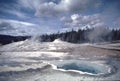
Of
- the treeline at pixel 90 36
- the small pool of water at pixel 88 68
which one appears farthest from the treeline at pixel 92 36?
the small pool of water at pixel 88 68

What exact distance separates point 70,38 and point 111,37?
14461 mm

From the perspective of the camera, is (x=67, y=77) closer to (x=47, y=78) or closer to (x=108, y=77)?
(x=47, y=78)

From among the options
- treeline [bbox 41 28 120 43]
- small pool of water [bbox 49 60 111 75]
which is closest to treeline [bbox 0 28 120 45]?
treeline [bbox 41 28 120 43]

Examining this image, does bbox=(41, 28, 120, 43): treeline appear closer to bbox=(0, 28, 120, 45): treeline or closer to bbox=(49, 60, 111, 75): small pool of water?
bbox=(0, 28, 120, 45): treeline

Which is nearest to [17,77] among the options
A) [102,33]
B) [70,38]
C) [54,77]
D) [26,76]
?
[26,76]

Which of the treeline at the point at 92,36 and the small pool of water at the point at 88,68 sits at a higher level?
the treeline at the point at 92,36

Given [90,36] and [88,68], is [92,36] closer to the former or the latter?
[90,36]

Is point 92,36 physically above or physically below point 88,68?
above

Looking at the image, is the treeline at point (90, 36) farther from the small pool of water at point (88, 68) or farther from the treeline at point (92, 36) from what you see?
the small pool of water at point (88, 68)

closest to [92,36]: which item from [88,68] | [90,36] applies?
[90,36]

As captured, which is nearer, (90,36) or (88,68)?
(88,68)

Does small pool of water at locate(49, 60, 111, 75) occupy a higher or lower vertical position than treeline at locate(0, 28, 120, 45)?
lower

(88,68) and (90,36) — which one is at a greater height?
(90,36)

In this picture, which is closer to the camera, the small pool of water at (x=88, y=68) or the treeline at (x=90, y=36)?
the small pool of water at (x=88, y=68)
